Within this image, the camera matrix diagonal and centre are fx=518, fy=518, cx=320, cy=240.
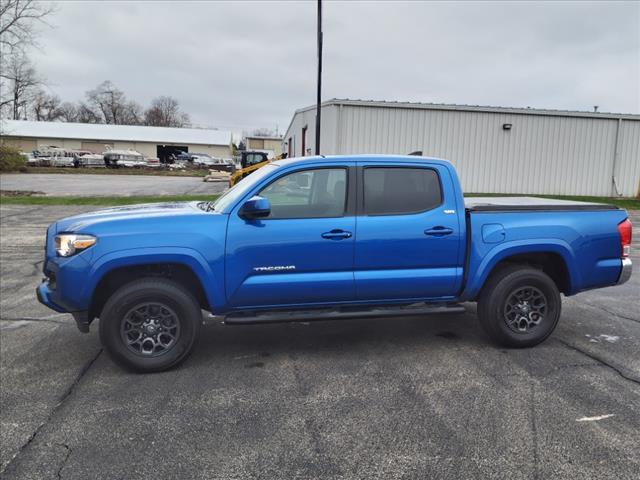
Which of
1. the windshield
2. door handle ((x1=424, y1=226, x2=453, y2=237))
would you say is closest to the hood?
the windshield

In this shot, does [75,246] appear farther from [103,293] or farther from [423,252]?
[423,252]

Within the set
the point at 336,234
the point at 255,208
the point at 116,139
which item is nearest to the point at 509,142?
the point at 336,234

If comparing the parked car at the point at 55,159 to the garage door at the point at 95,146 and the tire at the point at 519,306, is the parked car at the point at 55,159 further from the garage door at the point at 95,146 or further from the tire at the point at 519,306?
the tire at the point at 519,306

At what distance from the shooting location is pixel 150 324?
4.40 metres

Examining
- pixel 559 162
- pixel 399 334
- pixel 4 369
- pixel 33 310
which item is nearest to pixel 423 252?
pixel 399 334

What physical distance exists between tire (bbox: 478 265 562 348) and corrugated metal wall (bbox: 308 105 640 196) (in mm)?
16235

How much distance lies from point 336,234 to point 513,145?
2009 cm

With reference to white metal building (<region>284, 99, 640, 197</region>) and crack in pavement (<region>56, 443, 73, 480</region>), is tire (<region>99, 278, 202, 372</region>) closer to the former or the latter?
crack in pavement (<region>56, 443, 73, 480</region>)

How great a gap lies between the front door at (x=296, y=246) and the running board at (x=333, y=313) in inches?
3.8

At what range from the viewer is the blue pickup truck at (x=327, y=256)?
4.30 meters

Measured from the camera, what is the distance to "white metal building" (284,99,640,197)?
2098 cm

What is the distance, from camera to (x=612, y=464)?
303cm

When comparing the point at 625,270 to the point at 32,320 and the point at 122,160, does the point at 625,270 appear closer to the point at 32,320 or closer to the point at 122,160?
the point at 32,320

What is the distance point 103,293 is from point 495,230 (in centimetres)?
360
